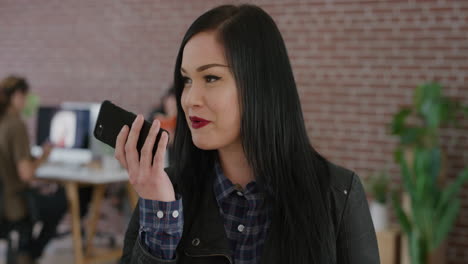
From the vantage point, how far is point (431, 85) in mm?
3982

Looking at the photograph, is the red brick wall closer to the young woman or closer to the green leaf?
the green leaf

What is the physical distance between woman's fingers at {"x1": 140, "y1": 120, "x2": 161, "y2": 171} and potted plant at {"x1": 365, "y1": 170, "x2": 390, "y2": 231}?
3.40m

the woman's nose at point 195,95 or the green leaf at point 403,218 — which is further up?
the woman's nose at point 195,95

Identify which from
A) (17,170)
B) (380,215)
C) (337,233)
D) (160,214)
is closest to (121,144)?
(160,214)

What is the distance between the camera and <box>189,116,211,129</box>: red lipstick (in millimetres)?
1209

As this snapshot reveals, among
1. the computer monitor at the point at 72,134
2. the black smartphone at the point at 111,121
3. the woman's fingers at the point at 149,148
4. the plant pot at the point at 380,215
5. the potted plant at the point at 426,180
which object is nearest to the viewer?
the woman's fingers at the point at 149,148

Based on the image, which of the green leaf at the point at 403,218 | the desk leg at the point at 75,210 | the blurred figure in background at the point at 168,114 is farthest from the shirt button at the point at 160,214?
the desk leg at the point at 75,210

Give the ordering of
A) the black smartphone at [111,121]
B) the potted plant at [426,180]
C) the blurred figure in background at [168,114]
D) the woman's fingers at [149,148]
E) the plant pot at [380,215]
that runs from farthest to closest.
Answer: the blurred figure in background at [168,114] → the plant pot at [380,215] → the potted plant at [426,180] → the black smartphone at [111,121] → the woman's fingers at [149,148]

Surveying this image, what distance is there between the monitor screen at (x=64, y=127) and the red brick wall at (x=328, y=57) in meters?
0.89

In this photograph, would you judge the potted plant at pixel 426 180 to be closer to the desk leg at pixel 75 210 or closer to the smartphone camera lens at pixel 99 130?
the desk leg at pixel 75 210

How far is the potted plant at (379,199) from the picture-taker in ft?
14.1

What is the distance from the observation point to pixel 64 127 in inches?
195

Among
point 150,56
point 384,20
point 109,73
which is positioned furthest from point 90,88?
point 384,20

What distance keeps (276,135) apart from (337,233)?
9.8 inches
